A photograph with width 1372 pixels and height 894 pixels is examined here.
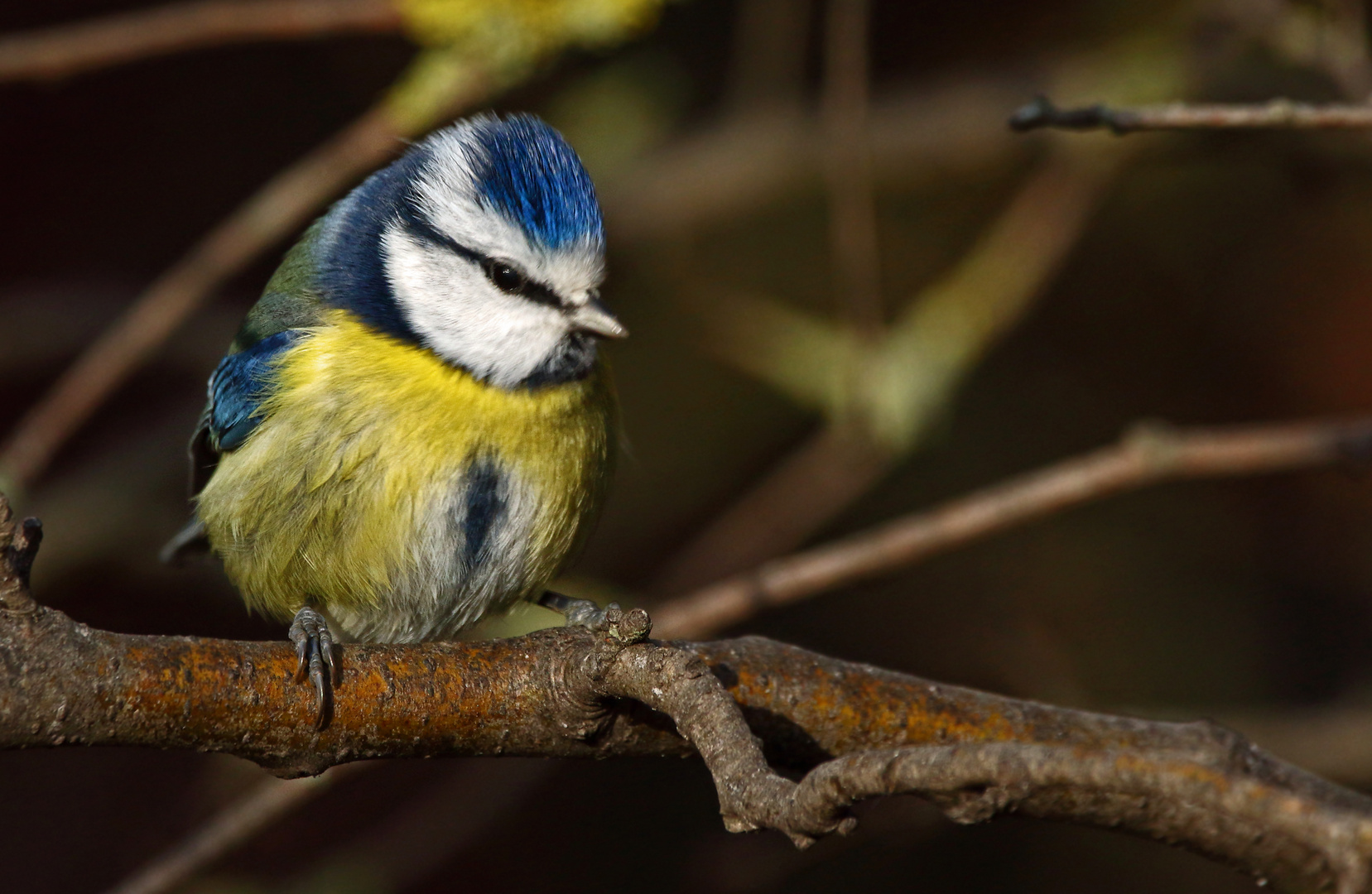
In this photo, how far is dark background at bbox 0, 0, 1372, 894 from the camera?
108 inches

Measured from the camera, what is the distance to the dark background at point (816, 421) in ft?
8.98

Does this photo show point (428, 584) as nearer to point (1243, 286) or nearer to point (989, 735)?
point (989, 735)

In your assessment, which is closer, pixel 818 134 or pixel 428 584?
pixel 428 584

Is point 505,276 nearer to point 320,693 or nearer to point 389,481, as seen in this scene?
point 389,481

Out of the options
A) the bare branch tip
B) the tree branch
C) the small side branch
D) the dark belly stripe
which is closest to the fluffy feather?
the dark belly stripe

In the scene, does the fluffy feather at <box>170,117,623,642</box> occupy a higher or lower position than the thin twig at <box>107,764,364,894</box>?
higher

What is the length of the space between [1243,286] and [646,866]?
1914 millimetres

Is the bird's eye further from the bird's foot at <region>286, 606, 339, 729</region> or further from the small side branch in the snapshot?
the small side branch

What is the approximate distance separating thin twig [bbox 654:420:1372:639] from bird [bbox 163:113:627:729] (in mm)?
224

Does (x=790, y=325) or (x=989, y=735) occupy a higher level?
(x=790, y=325)

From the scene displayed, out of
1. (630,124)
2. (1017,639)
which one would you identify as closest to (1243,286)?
(1017,639)

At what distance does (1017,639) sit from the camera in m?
2.83

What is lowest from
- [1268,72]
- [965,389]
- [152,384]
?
[965,389]

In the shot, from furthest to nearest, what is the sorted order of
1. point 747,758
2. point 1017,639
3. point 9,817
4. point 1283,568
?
point 1283,568, point 1017,639, point 9,817, point 747,758
